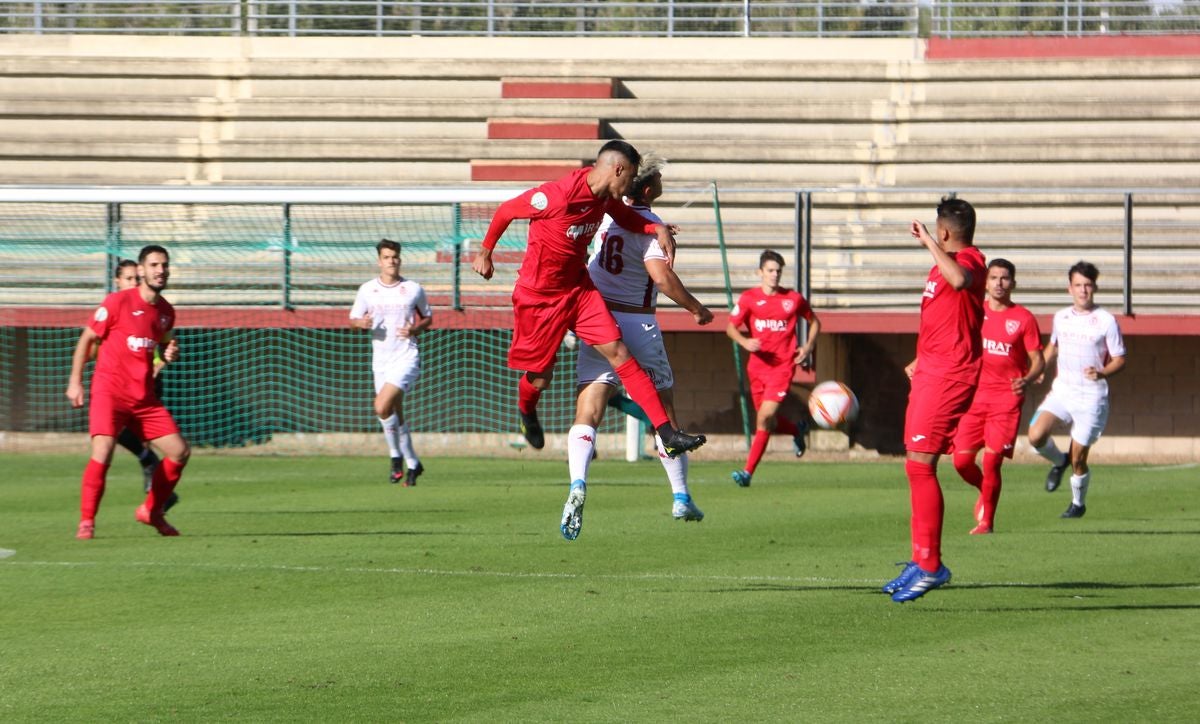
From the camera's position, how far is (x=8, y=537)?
12203mm

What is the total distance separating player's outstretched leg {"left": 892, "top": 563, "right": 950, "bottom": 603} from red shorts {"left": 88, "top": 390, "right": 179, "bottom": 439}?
532 cm

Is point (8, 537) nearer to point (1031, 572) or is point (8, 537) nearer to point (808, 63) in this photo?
point (1031, 572)

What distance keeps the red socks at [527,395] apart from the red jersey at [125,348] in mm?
3107

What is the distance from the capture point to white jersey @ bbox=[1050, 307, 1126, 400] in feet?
46.5

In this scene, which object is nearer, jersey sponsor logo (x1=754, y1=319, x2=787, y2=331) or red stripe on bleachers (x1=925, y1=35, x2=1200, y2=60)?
jersey sponsor logo (x1=754, y1=319, x2=787, y2=331)

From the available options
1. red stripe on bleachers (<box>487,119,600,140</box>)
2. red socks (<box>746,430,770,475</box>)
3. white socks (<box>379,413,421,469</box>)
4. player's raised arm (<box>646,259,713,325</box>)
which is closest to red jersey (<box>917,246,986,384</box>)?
player's raised arm (<box>646,259,713,325</box>)

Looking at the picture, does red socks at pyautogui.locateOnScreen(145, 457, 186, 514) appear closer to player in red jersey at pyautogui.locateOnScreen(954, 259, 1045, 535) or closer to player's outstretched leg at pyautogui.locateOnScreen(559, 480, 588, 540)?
player's outstretched leg at pyautogui.locateOnScreen(559, 480, 588, 540)

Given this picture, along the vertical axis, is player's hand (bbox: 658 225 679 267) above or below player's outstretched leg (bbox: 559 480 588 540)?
above

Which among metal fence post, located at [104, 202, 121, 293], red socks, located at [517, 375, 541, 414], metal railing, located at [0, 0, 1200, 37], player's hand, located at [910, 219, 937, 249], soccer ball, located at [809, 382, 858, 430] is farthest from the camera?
metal railing, located at [0, 0, 1200, 37]

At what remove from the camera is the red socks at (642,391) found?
9398 mm

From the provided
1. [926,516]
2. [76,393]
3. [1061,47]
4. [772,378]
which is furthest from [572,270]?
[1061,47]

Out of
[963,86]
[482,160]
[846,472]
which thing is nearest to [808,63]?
[963,86]

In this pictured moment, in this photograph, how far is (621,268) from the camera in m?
10.1

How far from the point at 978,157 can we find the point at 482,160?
7.07 meters
